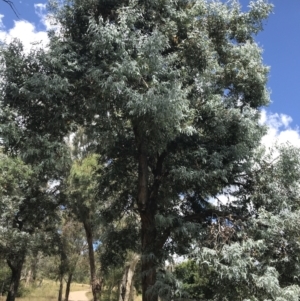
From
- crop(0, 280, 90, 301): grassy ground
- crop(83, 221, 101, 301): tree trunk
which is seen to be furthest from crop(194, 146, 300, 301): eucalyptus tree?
crop(0, 280, 90, 301): grassy ground

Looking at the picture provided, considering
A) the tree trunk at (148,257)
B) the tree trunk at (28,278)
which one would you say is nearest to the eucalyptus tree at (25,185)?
the tree trunk at (148,257)

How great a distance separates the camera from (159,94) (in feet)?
22.1

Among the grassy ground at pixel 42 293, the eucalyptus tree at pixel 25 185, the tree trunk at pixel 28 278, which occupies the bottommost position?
the grassy ground at pixel 42 293

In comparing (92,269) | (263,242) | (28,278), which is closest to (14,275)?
(92,269)

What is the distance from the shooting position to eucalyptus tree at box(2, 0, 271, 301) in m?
7.03

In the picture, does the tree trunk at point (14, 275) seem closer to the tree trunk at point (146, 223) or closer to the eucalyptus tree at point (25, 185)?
the eucalyptus tree at point (25, 185)

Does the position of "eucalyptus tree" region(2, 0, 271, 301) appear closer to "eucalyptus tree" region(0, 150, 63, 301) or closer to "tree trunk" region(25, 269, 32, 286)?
"eucalyptus tree" region(0, 150, 63, 301)

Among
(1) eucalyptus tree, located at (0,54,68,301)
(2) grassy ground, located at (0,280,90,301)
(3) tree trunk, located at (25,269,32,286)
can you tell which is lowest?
(2) grassy ground, located at (0,280,90,301)

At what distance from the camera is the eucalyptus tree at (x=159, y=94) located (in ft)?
23.1

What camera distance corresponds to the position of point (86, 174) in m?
15.2

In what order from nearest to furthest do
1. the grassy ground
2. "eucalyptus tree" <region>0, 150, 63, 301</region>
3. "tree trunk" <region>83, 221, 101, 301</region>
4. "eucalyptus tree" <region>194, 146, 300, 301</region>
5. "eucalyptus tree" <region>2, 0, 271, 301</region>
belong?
"eucalyptus tree" <region>194, 146, 300, 301</region>, "eucalyptus tree" <region>2, 0, 271, 301</region>, "eucalyptus tree" <region>0, 150, 63, 301</region>, "tree trunk" <region>83, 221, 101, 301</region>, the grassy ground

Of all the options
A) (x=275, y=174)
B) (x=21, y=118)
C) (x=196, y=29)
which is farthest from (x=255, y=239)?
(x=21, y=118)

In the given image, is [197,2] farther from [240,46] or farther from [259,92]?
[259,92]

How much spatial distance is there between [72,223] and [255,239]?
13975 millimetres
